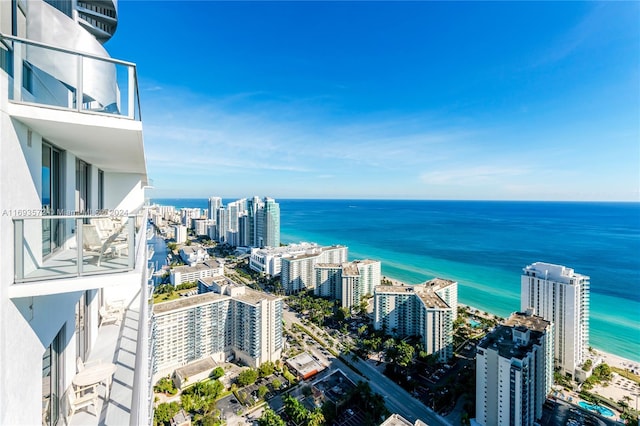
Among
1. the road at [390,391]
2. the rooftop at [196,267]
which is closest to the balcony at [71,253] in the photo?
the road at [390,391]

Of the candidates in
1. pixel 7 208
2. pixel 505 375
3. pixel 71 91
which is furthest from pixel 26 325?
pixel 505 375

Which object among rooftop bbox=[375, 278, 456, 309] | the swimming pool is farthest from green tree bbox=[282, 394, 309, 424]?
the swimming pool

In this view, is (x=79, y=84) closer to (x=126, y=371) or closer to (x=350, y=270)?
(x=126, y=371)

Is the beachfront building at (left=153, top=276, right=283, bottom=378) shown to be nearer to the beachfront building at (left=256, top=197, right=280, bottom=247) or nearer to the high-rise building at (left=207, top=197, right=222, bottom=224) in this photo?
the beachfront building at (left=256, top=197, right=280, bottom=247)

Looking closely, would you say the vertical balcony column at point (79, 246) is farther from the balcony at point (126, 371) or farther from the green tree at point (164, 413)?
the green tree at point (164, 413)

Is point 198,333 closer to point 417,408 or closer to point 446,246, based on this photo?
point 417,408

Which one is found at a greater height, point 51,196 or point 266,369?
point 51,196

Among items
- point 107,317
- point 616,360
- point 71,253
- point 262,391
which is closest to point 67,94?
point 71,253
